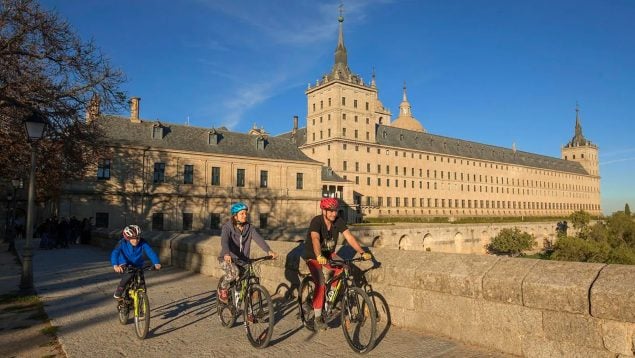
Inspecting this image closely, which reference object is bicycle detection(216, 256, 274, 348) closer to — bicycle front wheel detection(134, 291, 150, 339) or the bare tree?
bicycle front wheel detection(134, 291, 150, 339)

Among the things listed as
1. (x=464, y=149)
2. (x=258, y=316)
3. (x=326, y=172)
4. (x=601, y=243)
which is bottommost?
(x=601, y=243)

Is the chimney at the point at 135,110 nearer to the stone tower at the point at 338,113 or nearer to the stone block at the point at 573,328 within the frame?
the stone tower at the point at 338,113

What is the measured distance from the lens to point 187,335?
6613 millimetres

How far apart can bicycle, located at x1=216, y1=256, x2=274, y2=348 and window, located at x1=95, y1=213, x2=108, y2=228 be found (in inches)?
1511

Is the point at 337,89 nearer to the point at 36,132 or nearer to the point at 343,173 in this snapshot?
the point at 343,173

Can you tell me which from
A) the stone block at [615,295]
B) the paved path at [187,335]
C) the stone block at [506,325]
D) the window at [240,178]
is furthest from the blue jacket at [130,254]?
the window at [240,178]

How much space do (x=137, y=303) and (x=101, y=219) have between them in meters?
38.6

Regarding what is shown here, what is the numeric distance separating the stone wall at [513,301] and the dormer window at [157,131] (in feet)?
140

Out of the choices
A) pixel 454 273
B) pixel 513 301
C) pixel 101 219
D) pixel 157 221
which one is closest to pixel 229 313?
pixel 454 273

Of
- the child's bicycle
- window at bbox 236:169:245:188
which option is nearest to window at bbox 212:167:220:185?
window at bbox 236:169:245:188

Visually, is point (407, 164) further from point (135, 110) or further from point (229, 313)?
point (229, 313)

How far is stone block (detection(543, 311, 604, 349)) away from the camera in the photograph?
4660 mm

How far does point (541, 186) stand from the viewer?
5251 inches

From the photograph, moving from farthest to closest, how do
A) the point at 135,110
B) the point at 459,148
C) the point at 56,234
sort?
the point at 459,148, the point at 135,110, the point at 56,234
